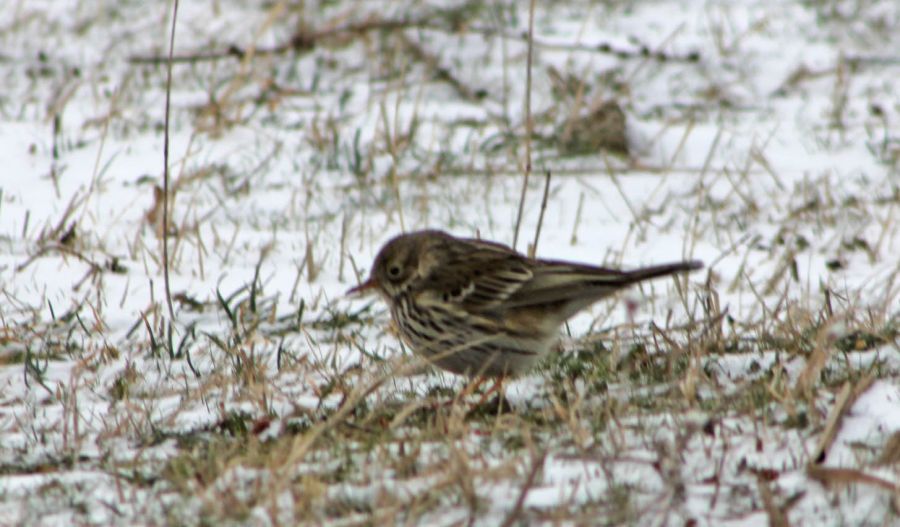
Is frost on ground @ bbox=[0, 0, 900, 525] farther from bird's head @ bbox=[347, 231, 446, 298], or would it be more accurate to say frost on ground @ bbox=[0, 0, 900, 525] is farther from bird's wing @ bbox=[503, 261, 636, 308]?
bird's head @ bbox=[347, 231, 446, 298]

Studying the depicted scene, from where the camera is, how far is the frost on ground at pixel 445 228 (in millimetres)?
3865

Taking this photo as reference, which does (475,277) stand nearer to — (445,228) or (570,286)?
(570,286)

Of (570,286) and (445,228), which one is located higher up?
(570,286)

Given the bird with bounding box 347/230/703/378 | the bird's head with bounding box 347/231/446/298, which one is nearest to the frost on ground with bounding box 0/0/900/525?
the bird with bounding box 347/230/703/378

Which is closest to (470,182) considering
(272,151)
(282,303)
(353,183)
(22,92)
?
(353,183)

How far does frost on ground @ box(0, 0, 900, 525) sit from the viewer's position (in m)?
3.87

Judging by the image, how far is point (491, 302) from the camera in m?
4.96

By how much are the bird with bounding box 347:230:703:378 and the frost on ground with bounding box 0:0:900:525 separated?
0.14m

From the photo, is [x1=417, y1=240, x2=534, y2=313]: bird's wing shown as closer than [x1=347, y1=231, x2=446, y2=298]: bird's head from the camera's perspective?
Yes

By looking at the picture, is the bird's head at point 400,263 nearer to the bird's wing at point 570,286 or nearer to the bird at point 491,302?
the bird at point 491,302

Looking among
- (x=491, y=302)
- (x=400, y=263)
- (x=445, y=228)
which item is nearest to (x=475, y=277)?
(x=491, y=302)

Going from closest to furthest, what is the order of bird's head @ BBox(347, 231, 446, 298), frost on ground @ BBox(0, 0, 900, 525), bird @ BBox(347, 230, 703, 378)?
frost on ground @ BBox(0, 0, 900, 525)
bird @ BBox(347, 230, 703, 378)
bird's head @ BBox(347, 231, 446, 298)

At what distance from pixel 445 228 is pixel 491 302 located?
2.33 metres

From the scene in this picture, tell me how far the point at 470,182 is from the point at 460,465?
14.1ft
